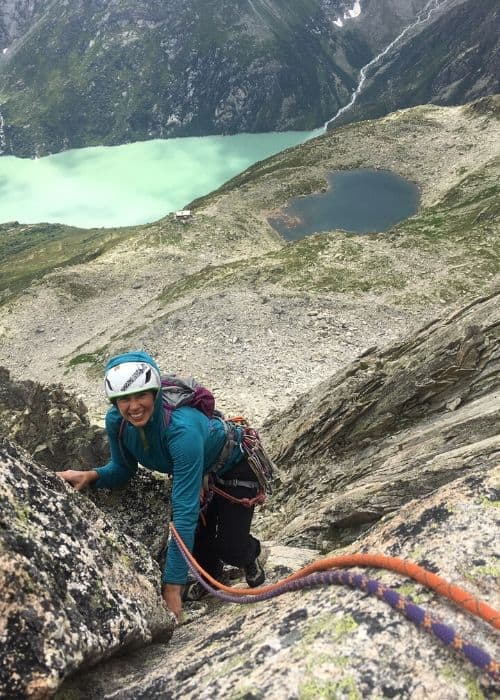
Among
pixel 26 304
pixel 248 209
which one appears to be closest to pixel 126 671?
pixel 26 304

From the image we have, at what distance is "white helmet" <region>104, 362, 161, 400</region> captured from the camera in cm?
537

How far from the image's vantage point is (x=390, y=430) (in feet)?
42.3

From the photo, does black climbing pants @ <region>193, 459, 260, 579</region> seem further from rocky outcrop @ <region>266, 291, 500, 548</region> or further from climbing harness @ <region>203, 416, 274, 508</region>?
rocky outcrop @ <region>266, 291, 500, 548</region>

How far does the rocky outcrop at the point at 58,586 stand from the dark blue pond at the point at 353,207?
6407cm

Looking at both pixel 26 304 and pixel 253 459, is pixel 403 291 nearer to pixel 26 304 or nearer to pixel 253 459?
pixel 253 459

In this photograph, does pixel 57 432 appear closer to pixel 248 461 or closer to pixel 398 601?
pixel 248 461

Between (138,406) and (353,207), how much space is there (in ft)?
243

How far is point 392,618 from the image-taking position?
13.1 ft

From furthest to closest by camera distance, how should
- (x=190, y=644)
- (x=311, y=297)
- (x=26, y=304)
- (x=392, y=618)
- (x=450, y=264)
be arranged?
1. (x=26, y=304)
2. (x=450, y=264)
3. (x=311, y=297)
4. (x=190, y=644)
5. (x=392, y=618)

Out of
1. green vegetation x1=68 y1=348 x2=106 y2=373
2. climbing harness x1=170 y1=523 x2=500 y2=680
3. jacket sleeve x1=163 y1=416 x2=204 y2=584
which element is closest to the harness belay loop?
jacket sleeve x1=163 y1=416 x2=204 y2=584

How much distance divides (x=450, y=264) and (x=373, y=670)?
40.3 metres

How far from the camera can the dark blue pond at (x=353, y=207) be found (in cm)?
6919

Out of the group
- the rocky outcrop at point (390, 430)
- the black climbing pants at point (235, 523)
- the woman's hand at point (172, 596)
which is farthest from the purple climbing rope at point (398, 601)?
the rocky outcrop at point (390, 430)

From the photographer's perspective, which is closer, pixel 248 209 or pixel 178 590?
pixel 178 590
